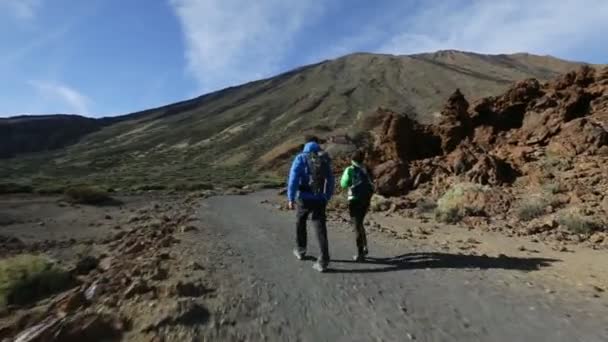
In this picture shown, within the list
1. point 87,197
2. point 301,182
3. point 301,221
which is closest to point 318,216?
point 301,221

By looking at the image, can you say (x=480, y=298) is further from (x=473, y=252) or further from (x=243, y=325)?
(x=473, y=252)

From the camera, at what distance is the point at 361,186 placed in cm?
865

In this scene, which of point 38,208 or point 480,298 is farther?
point 38,208

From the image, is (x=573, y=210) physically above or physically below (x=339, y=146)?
below

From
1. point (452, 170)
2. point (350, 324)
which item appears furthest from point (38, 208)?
point (350, 324)

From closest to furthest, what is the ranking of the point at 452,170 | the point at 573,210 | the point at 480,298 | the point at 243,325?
1. the point at 243,325
2. the point at 480,298
3. the point at 573,210
4. the point at 452,170

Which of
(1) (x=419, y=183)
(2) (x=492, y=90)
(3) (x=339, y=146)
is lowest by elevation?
(1) (x=419, y=183)

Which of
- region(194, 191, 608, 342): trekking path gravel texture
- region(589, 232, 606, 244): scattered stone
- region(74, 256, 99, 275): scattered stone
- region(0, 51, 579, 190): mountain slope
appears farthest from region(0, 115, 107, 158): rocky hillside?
region(589, 232, 606, 244): scattered stone

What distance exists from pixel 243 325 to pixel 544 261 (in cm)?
585

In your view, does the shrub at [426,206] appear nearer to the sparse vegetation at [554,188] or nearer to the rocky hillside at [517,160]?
the rocky hillside at [517,160]

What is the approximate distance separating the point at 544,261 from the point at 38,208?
2775cm

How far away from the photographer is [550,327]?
5.18m

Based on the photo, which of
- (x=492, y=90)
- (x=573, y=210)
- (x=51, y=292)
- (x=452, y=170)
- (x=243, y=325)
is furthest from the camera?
(x=492, y=90)

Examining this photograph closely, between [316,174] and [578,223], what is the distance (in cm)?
731
